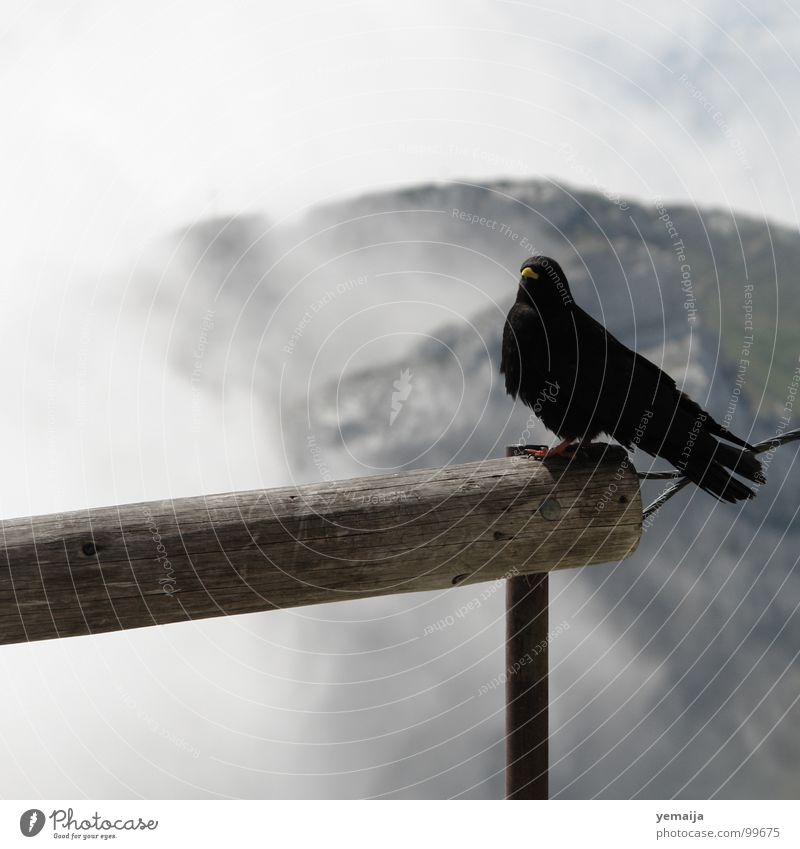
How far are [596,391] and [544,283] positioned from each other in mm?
642

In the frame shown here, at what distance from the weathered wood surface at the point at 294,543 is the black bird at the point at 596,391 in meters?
0.30

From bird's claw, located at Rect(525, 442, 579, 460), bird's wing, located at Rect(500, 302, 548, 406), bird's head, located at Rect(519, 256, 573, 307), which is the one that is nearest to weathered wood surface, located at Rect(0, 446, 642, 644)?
bird's claw, located at Rect(525, 442, 579, 460)

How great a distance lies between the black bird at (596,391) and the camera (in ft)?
9.15

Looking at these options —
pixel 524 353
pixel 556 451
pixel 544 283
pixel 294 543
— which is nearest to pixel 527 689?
pixel 556 451

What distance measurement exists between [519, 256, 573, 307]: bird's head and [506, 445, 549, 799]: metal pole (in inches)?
32.4

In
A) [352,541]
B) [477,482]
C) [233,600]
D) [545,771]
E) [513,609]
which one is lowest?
[545,771]

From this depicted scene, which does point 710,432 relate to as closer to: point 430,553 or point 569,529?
point 569,529

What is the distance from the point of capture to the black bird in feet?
9.15

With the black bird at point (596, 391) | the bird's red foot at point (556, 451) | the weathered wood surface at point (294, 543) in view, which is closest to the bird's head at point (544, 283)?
the black bird at point (596, 391)

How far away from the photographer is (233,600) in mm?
2377

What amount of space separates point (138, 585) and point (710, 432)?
2.10 metres

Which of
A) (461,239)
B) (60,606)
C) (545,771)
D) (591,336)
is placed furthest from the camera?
(461,239)

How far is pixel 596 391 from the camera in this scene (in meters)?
3.04
